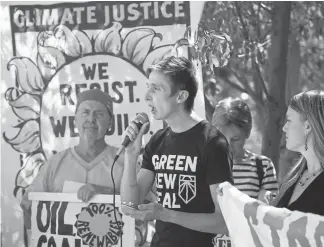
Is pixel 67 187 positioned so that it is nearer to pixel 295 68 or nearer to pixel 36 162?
pixel 36 162

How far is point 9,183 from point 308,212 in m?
3.50

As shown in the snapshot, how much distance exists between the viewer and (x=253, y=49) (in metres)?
6.29

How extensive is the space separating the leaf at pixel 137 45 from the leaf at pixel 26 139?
3.23ft

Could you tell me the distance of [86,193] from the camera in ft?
16.5

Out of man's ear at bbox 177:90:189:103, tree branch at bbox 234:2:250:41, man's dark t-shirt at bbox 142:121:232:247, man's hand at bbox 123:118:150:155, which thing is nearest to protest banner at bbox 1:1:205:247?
tree branch at bbox 234:2:250:41

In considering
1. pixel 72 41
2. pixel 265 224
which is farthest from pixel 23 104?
pixel 265 224

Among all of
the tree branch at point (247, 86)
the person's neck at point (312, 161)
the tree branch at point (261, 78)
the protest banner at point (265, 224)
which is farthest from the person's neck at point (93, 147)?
the person's neck at point (312, 161)

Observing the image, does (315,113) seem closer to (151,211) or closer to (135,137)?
(151,211)

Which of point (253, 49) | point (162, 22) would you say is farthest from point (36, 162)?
point (253, 49)

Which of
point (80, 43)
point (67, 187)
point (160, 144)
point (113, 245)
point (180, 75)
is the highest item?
point (80, 43)

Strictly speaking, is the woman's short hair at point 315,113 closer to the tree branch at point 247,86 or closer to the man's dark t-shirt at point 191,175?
the man's dark t-shirt at point 191,175

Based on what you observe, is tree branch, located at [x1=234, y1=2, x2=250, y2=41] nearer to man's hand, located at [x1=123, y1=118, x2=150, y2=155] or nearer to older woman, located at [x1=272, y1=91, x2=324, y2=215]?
man's hand, located at [x1=123, y1=118, x2=150, y2=155]

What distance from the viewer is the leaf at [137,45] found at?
541 cm

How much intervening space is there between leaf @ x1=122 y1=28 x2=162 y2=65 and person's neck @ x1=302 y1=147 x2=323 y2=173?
9.24 ft
